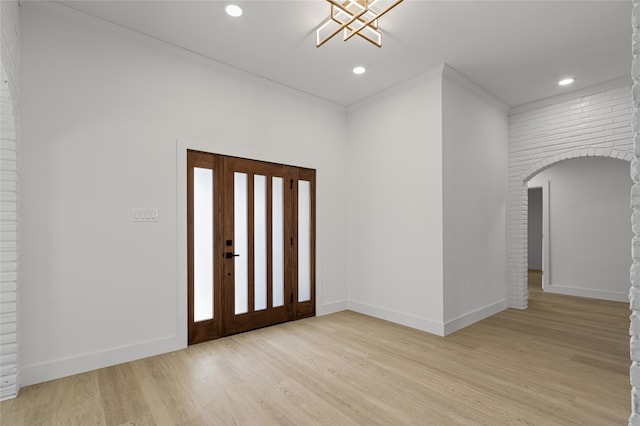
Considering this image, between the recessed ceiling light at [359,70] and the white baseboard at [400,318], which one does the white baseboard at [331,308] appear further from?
the recessed ceiling light at [359,70]

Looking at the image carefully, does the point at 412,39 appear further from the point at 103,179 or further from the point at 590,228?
the point at 590,228

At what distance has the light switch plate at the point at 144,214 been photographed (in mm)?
3246

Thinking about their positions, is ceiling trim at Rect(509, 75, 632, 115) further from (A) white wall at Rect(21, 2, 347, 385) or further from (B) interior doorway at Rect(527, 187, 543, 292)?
(B) interior doorway at Rect(527, 187, 543, 292)

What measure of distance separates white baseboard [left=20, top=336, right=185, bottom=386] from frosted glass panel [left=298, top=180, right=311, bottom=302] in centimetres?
176

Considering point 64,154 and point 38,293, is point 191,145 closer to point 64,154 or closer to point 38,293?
point 64,154

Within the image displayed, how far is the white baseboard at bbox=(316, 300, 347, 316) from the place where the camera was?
4779mm

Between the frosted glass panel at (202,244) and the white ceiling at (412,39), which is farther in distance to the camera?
the frosted glass panel at (202,244)

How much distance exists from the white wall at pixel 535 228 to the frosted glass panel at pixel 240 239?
930 cm

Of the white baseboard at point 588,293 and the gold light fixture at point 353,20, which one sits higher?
the gold light fixture at point 353,20

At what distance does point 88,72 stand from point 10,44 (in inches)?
29.1

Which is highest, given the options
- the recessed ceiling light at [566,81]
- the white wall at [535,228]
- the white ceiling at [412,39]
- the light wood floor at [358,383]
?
the white ceiling at [412,39]

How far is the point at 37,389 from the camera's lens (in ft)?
8.66

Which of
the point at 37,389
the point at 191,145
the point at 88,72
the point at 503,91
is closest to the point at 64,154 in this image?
the point at 88,72

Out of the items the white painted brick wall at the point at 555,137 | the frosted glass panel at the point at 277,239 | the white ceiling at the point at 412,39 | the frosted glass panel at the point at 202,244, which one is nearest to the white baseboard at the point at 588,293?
the white painted brick wall at the point at 555,137
